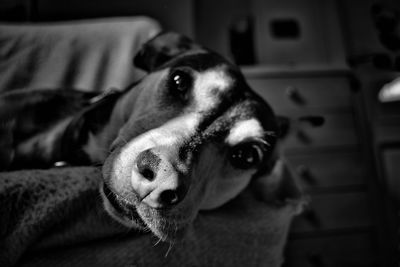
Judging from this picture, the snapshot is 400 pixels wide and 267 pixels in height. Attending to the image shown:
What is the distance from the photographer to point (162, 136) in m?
0.80

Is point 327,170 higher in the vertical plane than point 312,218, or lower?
higher

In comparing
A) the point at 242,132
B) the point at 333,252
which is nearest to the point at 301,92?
the point at 333,252

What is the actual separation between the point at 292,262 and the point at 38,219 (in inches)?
76.4

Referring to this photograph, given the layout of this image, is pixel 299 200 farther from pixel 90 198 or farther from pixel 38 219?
pixel 38 219

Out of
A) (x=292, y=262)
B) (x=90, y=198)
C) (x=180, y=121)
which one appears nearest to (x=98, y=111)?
(x=180, y=121)

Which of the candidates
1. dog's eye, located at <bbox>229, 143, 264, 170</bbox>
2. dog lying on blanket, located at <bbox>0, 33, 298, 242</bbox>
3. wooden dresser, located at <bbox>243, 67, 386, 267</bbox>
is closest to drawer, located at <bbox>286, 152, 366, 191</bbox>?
wooden dresser, located at <bbox>243, 67, 386, 267</bbox>

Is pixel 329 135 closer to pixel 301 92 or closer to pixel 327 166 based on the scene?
pixel 327 166

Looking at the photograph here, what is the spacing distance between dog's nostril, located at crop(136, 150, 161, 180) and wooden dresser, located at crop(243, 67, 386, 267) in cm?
159

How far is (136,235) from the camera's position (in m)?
0.70

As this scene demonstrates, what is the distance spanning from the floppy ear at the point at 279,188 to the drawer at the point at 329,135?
97 cm

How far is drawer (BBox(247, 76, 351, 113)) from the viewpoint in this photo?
85.8 inches

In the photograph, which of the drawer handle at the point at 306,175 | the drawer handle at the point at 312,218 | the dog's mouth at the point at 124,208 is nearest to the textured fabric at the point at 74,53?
the dog's mouth at the point at 124,208

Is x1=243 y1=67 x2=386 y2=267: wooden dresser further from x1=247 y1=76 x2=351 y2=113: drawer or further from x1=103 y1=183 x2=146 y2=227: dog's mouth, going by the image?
x1=103 y1=183 x2=146 y2=227: dog's mouth

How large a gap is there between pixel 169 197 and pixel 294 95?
69.2 inches
